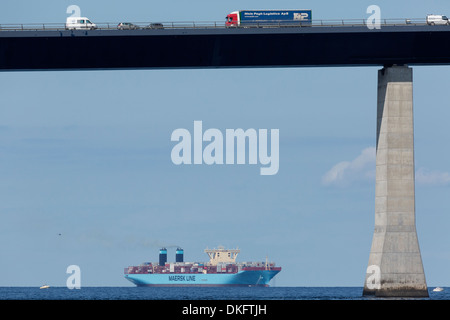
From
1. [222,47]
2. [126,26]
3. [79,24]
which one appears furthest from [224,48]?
[79,24]

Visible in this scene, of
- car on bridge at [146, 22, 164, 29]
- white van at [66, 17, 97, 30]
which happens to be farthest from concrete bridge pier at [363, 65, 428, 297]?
white van at [66, 17, 97, 30]

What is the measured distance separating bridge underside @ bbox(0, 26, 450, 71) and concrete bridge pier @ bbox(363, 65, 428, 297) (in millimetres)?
4278

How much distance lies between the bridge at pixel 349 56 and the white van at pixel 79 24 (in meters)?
0.98

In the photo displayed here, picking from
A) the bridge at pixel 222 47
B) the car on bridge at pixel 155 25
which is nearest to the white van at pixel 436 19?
the bridge at pixel 222 47

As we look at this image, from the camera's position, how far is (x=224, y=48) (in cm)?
9256

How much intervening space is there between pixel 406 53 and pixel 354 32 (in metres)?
6.70

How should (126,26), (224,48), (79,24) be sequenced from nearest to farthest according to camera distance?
(79,24), (126,26), (224,48)

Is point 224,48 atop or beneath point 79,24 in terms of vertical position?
beneath

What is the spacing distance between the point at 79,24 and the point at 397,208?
113 ft

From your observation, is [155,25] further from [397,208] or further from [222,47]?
[397,208]

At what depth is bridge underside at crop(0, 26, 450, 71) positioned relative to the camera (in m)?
90.4

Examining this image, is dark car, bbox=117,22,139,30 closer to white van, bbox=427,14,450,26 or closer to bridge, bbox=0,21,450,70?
bridge, bbox=0,21,450,70
